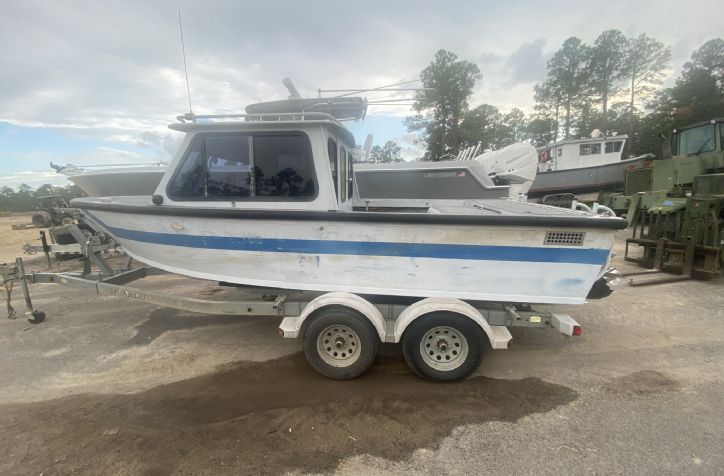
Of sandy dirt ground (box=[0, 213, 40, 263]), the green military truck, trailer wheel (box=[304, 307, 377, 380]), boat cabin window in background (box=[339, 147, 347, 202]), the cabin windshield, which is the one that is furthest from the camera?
sandy dirt ground (box=[0, 213, 40, 263])

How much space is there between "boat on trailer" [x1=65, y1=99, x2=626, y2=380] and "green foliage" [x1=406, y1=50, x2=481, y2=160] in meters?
31.5

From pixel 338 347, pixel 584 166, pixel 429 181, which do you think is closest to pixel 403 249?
pixel 338 347

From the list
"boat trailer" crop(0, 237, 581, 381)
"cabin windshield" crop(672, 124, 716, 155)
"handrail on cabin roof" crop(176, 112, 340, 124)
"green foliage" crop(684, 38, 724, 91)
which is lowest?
"boat trailer" crop(0, 237, 581, 381)

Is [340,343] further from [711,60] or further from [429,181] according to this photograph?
[711,60]

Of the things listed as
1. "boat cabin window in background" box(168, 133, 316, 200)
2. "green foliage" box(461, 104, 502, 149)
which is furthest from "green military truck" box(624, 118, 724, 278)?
"green foliage" box(461, 104, 502, 149)

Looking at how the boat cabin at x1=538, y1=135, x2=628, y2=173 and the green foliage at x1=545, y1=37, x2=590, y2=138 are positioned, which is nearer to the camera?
the boat cabin at x1=538, y1=135, x2=628, y2=173

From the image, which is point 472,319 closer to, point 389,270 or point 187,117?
point 389,270

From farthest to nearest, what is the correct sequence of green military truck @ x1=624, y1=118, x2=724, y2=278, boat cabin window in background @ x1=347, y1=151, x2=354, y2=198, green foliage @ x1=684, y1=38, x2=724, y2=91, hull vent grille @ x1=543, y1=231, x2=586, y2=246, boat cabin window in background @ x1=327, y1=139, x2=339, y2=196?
green foliage @ x1=684, y1=38, x2=724, y2=91
green military truck @ x1=624, y1=118, x2=724, y2=278
boat cabin window in background @ x1=347, y1=151, x2=354, y2=198
boat cabin window in background @ x1=327, y1=139, x2=339, y2=196
hull vent grille @ x1=543, y1=231, x2=586, y2=246

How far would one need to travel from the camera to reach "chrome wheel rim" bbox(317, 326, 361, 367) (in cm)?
320

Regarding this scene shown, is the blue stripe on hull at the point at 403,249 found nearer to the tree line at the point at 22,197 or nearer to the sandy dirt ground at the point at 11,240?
the sandy dirt ground at the point at 11,240

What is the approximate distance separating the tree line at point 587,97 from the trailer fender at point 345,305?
87.7ft

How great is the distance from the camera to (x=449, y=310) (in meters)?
2.98

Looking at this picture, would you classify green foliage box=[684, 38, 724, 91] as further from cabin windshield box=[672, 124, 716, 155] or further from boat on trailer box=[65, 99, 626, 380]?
boat on trailer box=[65, 99, 626, 380]

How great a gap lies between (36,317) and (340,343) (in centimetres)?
421
